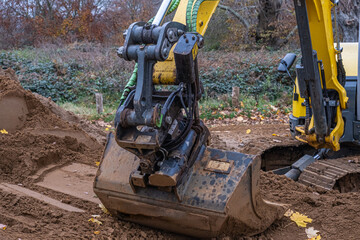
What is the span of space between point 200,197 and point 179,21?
4.93 feet

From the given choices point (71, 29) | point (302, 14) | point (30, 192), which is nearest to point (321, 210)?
point (302, 14)

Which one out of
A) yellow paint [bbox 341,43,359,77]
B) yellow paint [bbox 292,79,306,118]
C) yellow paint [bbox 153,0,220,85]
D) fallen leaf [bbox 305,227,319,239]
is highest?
yellow paint [bbox 153,0,220,85]

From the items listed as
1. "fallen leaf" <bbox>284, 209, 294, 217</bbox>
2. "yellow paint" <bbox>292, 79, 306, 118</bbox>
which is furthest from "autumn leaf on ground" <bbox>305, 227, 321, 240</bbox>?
"yellow paint" <bbox>292, 79, 306, 118</bbox>

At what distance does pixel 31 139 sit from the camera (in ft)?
16.9

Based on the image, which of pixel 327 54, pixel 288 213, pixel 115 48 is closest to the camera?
pixel 288 213

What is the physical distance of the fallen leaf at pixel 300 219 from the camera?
3.78m

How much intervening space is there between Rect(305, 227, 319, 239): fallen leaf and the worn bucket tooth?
38cm

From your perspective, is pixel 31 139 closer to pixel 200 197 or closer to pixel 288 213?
pixel 200 197

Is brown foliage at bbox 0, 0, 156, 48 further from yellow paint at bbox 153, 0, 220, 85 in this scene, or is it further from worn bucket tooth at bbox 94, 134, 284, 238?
worn bucket tooth at bbox 94, 134, 284, 238

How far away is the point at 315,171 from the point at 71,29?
17.8m

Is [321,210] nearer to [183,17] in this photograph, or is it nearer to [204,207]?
[204,207]

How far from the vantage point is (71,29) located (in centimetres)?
2072

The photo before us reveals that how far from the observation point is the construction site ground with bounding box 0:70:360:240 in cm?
344

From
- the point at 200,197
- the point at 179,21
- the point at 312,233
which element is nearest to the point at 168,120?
the point at 200,197
